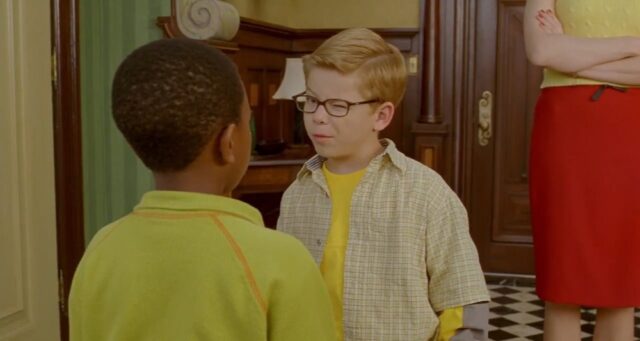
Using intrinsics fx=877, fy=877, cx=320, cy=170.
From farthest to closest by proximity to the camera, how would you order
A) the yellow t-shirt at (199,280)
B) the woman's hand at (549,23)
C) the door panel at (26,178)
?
the door panel at (26,178) → the woman's hand at (549,23) → the yellow t-shirt at (199,280)

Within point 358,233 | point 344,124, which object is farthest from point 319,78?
point 358,233

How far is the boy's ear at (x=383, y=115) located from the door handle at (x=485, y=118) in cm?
426

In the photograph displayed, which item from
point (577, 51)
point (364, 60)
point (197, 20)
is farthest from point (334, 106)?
point (197, 20)

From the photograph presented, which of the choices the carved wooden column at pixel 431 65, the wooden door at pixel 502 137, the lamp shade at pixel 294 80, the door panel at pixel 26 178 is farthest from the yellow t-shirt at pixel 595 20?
the wooden door at pixel 502 137

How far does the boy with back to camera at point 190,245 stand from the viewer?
1098 mm

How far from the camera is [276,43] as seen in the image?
590cm

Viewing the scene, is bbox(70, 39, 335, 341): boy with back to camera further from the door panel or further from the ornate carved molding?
the ornate carved molding

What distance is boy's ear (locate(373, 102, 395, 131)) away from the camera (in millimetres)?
1756

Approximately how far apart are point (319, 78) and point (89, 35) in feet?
7.84

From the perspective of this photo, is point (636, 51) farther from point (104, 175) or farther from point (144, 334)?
point (104, 175)

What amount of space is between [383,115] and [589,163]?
2.90 feet

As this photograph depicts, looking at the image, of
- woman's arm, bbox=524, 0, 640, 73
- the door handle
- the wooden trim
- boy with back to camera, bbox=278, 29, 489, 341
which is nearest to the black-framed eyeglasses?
boy with back to camera, bbox=278, 29, 489, 341

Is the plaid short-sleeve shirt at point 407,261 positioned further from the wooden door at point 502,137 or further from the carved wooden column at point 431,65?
the wooden door at point 502,137

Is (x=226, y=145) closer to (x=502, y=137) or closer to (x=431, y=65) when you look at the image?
(x=431, y=65)
